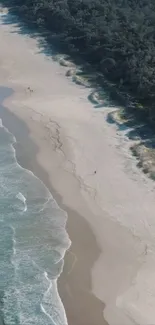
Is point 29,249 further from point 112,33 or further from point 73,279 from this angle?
point 112,33

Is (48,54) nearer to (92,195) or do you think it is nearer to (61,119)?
(61,119)

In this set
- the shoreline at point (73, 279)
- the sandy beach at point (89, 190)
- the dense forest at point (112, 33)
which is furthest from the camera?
the dense forest at point (112, 33)

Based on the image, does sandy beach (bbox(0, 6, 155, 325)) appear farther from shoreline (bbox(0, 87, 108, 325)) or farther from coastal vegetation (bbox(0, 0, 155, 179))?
coastal vegetation (bbox(0, 0, 155, 179))

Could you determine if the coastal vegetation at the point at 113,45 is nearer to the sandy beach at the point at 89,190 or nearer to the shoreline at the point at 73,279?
the sandy beach at the point at 89,190

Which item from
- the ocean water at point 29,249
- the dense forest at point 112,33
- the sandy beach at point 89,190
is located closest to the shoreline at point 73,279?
the sandy beach at point 89,190

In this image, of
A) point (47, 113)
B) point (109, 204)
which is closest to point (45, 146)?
point (47, 113)

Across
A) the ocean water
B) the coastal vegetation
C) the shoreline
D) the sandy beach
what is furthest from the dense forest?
the ocean water

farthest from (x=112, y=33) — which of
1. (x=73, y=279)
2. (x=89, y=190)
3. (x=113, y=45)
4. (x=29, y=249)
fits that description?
(x=73, y=279)
